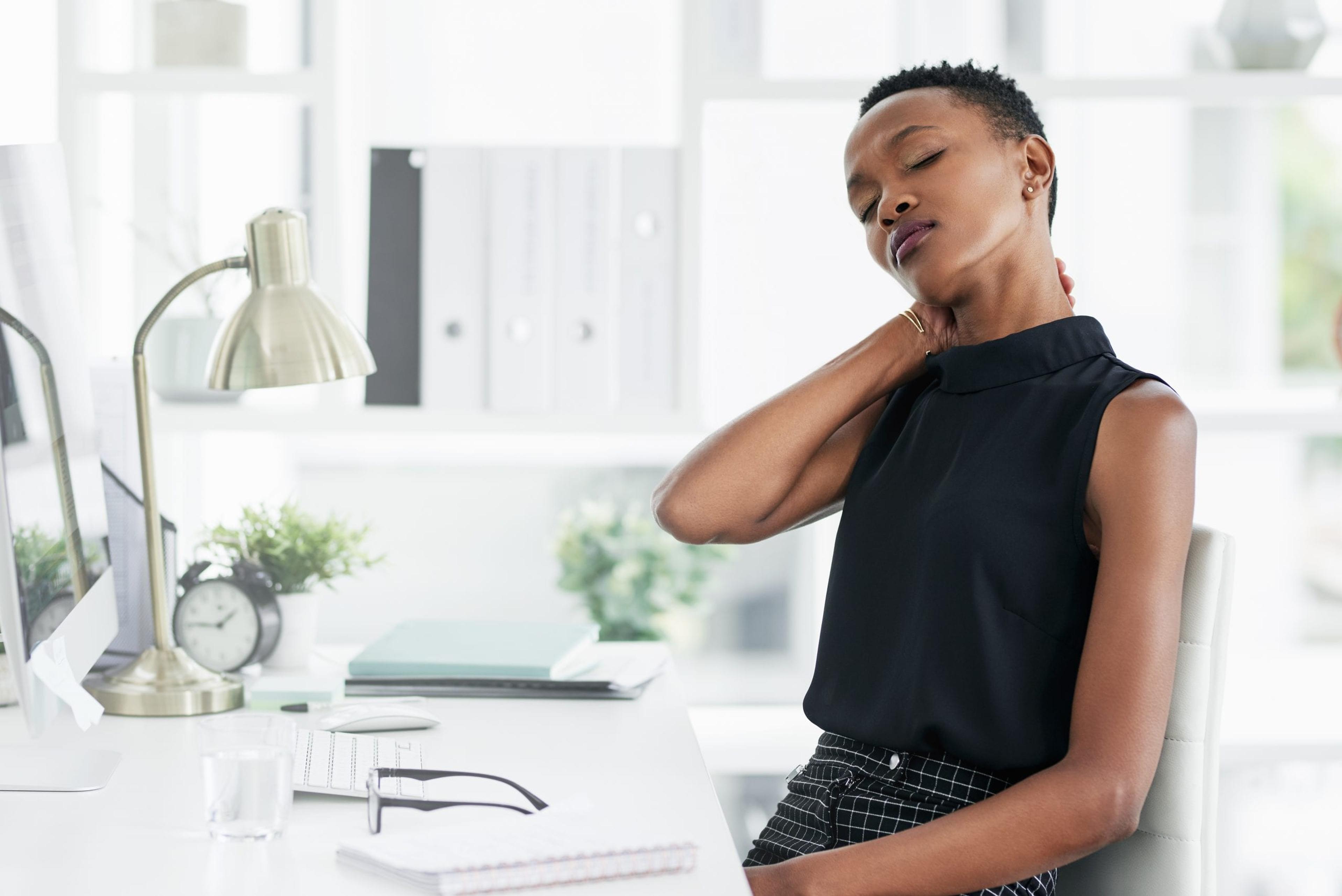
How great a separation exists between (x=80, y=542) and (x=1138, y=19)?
223 cm

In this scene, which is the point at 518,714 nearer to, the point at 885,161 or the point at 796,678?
the point at 885,161

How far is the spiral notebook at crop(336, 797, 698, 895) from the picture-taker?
2.53 ft

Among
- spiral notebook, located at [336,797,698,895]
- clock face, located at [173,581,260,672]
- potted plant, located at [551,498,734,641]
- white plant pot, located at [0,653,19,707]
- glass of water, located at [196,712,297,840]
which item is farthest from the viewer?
potted plant, located at [551,498,734,641]

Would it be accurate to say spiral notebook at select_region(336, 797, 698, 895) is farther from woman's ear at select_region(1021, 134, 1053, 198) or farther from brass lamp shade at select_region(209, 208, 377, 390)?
woman's ear at select_region(1021, 134, 1053, 198)

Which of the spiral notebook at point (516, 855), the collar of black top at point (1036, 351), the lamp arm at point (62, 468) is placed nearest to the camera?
the spiral notebook at point (516, 855)

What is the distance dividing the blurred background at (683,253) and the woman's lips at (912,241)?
535mm

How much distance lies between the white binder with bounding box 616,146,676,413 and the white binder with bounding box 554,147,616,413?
16mm

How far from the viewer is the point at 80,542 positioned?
108 cm

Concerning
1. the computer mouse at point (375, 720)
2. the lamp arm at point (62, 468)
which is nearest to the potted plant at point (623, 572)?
the computer mouse at point (375, 720)

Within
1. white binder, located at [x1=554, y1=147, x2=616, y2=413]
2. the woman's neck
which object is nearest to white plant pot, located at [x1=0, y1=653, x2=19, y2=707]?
white binder, located at [x1=554, y1=147, x2=616, y2=413]

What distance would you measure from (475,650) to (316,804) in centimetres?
50

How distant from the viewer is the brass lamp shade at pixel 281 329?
48.1 inches

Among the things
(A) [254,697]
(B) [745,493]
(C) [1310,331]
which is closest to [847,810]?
→ (B) [745,493]

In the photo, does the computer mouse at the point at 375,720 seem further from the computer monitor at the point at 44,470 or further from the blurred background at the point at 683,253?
the blurred background at the point at 683,253
